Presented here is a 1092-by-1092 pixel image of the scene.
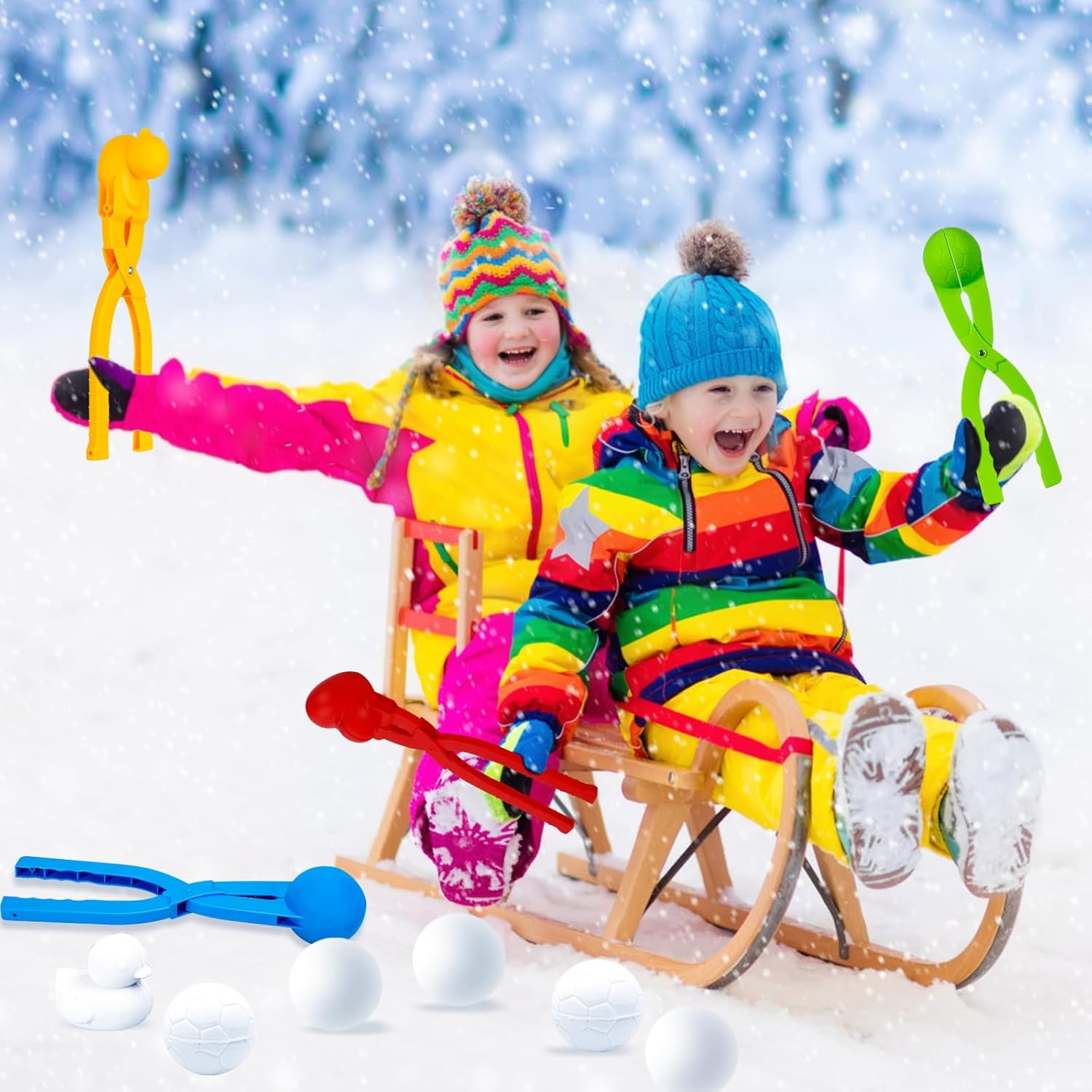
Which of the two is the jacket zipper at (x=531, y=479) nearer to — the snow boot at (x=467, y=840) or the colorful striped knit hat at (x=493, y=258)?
the colorful striped knit hat at (x=493, y=258)

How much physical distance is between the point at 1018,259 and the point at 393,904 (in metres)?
3.84

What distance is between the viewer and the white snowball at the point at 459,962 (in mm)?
2029

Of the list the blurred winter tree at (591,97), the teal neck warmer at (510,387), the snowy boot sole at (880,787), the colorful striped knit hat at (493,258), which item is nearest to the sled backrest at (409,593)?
the teal neck warmer at (510,387)

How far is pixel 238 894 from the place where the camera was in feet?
8.06

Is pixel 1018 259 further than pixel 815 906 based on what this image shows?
Yes

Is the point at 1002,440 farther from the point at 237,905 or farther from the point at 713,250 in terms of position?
the point at 237,905

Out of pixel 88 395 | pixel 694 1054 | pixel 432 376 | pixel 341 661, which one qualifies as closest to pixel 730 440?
pixel 432 376

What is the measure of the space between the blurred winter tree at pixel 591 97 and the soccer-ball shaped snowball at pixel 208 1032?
13.5 feet

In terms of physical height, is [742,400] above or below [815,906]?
above

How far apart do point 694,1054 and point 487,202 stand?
147cm

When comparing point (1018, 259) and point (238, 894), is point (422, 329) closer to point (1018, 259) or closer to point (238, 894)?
point (1018, 259)

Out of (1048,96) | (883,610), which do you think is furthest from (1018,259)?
(883,610)

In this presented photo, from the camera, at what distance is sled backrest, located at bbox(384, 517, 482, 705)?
256cm

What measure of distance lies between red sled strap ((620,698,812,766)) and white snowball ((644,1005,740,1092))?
36 cm
